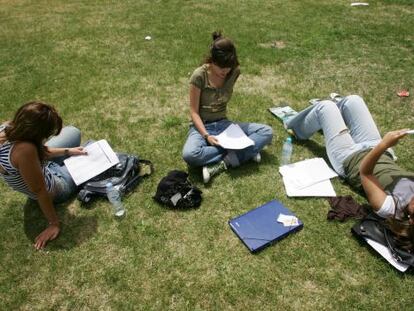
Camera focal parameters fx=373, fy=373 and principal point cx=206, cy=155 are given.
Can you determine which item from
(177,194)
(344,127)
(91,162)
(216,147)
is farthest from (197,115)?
(344,127)

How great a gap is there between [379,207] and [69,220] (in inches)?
126

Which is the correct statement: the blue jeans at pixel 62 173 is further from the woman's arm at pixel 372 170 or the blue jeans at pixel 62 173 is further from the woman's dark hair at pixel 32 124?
the woman's arm at pixel 372 170

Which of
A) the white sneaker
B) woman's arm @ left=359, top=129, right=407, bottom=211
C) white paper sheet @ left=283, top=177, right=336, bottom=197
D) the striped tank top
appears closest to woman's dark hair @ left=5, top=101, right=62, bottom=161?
the striped tank top

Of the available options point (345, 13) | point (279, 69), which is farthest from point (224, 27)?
point (345, 13)

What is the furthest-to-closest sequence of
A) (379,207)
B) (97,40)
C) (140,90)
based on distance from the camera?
(97,40), (140,90), (379,207)

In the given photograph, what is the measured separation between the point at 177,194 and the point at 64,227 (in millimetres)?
1256

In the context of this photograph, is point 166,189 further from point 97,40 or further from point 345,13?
point 345,13

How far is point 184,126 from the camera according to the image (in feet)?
18.1

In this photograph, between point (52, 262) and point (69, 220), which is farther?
point (69, 220)

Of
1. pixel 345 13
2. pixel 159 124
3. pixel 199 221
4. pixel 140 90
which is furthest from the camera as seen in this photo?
pixel 345 13

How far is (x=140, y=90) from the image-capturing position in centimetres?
639

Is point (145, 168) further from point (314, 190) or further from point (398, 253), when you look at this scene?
point (398, 253)

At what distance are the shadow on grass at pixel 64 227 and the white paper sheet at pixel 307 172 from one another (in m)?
2.34

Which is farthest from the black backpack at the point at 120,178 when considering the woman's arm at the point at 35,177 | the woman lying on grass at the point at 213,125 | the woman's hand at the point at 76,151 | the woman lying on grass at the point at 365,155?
the woman lying on grass at the point at 365,155
